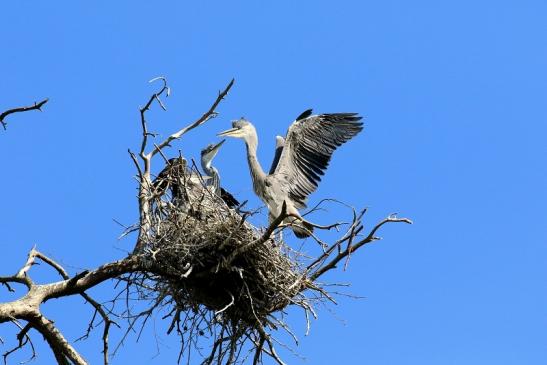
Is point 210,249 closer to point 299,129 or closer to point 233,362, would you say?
point 233,362

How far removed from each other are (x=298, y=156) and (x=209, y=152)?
0.76 meters

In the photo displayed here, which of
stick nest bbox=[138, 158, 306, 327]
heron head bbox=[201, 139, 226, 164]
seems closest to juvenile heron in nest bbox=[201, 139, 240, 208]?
heron head bbox=[201, 139, 226, 164]

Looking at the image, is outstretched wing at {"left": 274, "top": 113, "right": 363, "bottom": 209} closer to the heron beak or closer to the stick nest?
the heron beak

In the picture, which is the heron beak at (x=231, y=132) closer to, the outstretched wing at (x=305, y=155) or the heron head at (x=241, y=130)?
the heron head at (x=241, y=130)

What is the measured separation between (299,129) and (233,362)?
255 cm

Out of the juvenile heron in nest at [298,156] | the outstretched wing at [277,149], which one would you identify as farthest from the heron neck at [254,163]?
the outstretched wing at [277,149]

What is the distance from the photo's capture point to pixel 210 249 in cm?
613

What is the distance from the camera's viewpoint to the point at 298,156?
8.10 meters

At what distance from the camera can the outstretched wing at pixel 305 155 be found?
8.03m

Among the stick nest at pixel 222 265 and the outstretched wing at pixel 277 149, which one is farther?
A: the outstretched wing at pixel 277 149

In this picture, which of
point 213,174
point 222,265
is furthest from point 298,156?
point 222,265

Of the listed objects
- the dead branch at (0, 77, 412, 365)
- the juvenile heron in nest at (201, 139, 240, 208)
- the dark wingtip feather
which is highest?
the dark wingtip feather

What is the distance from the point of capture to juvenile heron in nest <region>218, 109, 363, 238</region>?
7.97 meters

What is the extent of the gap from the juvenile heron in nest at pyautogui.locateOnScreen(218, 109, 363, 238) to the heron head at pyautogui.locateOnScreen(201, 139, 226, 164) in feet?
0.63
